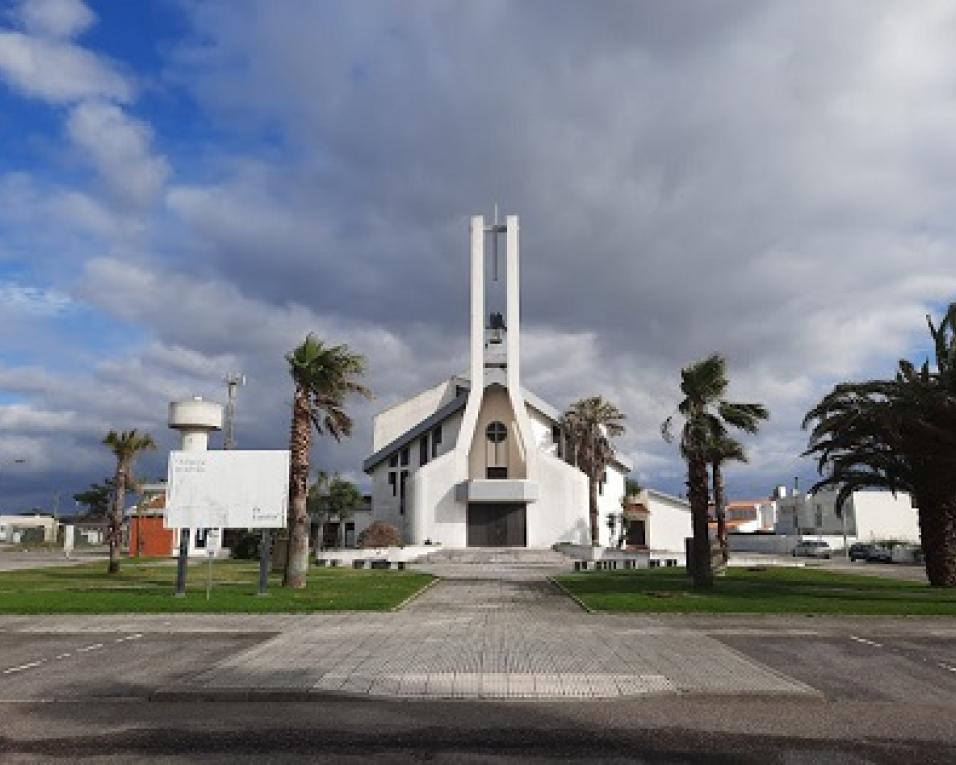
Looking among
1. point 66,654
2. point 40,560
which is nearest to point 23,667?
point 66,654

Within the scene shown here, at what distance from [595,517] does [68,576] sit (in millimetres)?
33656

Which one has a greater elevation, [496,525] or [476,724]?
[496,525]

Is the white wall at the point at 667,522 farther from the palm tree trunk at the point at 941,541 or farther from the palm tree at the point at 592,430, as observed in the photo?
the palm tree trunk at the point at 941,541

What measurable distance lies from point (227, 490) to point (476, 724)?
17629mm

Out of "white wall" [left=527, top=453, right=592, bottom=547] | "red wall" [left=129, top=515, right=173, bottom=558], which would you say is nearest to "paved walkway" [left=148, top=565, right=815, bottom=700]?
"white wall" [left=527, top=453, right=592, bottom=547]

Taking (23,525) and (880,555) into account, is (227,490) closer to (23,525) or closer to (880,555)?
(880,555)

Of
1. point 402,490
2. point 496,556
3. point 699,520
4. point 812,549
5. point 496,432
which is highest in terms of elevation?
point 496,432

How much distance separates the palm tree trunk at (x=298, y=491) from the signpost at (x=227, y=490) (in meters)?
2.15

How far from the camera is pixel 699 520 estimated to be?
88.3 feet

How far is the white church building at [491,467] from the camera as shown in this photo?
180 feet

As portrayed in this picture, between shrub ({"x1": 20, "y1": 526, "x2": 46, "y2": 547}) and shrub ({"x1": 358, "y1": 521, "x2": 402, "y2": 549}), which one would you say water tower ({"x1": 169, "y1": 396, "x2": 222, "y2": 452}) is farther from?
shrub ({"x1": 20, "y1": 526, "x2": 46, "y2": 547})

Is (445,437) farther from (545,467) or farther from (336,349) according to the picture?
(336,349)

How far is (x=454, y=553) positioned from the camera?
1994 inches

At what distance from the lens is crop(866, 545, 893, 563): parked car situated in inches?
2110
